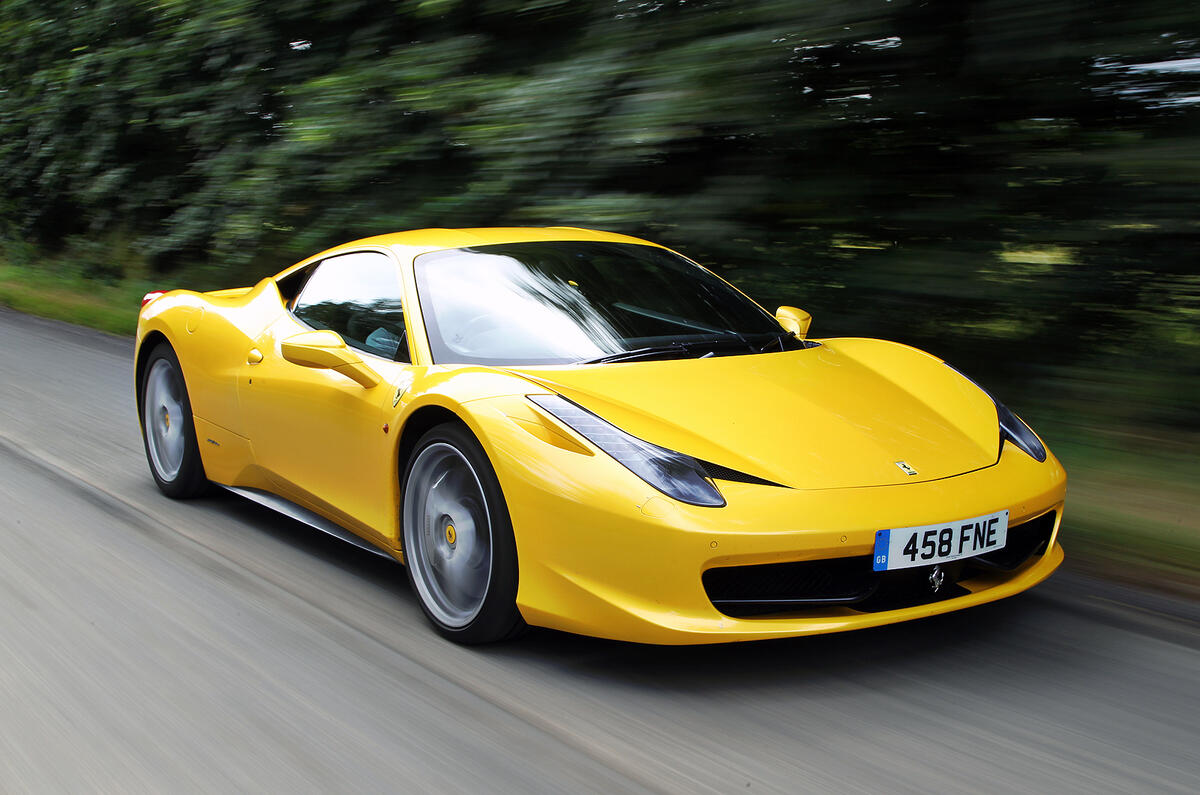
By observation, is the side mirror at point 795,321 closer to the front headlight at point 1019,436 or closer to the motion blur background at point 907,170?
the front headlight at point 1019,436

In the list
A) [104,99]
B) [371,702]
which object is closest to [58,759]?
[371,702]

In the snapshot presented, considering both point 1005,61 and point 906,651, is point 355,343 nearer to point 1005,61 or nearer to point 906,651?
point 906,651

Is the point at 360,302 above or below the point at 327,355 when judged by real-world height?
above

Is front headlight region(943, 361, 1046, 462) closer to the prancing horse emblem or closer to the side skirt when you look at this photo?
the prancing horse emblem

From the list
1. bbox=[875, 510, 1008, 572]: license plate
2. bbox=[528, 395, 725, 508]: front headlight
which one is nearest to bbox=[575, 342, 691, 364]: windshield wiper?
bbox=[528, 395, 725, 508]: front headlight

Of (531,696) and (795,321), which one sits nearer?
(531,696)

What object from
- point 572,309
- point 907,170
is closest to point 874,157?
point 907,170

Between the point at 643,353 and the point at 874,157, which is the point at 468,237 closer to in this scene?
the point at 643,353

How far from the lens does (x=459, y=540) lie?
3.18 meters

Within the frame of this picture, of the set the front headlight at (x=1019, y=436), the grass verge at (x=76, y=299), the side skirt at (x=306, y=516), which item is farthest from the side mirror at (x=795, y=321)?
the grass verge at (x=76, y=299)

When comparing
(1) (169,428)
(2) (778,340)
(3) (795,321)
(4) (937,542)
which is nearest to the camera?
(4) (937,542)

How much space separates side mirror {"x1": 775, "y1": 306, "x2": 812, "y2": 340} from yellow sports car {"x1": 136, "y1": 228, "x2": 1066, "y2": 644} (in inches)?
0.5

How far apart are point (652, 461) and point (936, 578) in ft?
2.51

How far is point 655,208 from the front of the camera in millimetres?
5961
